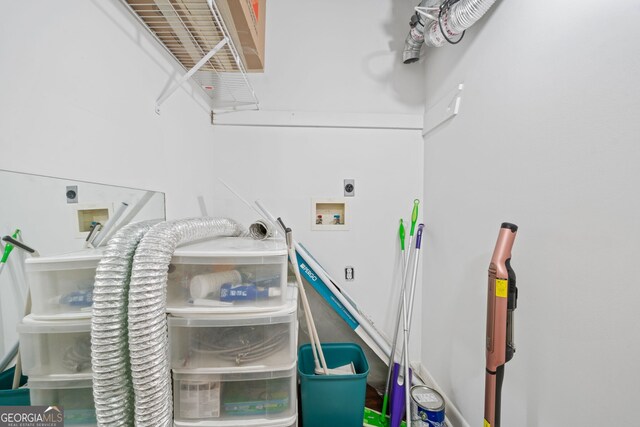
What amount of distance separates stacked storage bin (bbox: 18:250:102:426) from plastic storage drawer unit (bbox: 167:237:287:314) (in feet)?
0.69

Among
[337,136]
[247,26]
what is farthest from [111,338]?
[337,136]

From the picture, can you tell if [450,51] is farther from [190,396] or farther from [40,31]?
[190,396]

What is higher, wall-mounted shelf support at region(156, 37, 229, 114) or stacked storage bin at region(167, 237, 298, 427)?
wall-mounted shelf support at region(156, 37, 229, 114)

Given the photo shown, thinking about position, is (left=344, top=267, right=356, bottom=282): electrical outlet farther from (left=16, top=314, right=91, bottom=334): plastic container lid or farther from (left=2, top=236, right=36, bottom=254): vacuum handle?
(left=2, top=236, right=36, bottom=254): vacuum handle

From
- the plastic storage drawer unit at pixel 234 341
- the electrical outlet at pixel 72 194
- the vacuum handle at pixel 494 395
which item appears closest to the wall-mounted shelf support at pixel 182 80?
the electrical outlet at pixel 72 194

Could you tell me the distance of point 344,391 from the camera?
1217 mm

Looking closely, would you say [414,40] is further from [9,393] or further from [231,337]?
[9,393]

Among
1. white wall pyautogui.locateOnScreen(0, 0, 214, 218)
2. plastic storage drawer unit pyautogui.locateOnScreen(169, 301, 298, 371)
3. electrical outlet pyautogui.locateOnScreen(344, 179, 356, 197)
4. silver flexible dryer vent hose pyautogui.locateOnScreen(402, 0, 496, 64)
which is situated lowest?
plastic storage drawer unit pyautogui.locateOnScreen(169, 301, 298, 371)

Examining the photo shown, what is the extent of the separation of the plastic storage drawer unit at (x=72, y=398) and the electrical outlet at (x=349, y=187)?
1.38 m

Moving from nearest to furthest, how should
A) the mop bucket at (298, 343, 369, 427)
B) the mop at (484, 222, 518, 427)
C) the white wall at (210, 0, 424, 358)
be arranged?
the mop at (484, 222, 518, 427) < the mop bucket at (298, 343, 369, 427) < the white wall at (210, 0, 424, 358)

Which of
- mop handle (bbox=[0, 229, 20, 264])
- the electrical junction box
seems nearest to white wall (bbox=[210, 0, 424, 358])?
the electrical junction box

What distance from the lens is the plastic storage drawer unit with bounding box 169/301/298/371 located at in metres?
0.83

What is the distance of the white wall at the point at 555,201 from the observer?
594 millimetres

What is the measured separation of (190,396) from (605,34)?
160 centimetres
